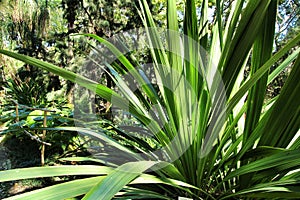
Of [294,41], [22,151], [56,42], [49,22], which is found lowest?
[22,151]

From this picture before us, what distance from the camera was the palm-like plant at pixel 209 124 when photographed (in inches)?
21.1

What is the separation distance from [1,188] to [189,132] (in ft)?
3.77

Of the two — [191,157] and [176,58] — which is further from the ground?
[176,58]

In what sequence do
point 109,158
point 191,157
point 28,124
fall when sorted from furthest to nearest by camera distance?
point 28,124 → point 109,158 → point 191,157

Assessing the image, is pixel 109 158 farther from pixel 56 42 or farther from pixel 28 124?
pixel 56 42

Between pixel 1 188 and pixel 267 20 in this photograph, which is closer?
pixel 267 20

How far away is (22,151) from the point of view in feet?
5.63

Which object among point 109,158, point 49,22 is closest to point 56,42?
point 49,22

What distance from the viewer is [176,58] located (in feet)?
2.76

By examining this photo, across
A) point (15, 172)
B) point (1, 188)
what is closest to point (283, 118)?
point (15, 172)

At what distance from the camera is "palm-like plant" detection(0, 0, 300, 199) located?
54cm

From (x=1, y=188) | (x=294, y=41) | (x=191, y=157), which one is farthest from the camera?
(x=1, y=188)

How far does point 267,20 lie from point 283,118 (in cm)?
24

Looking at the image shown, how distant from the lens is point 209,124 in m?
0.76
